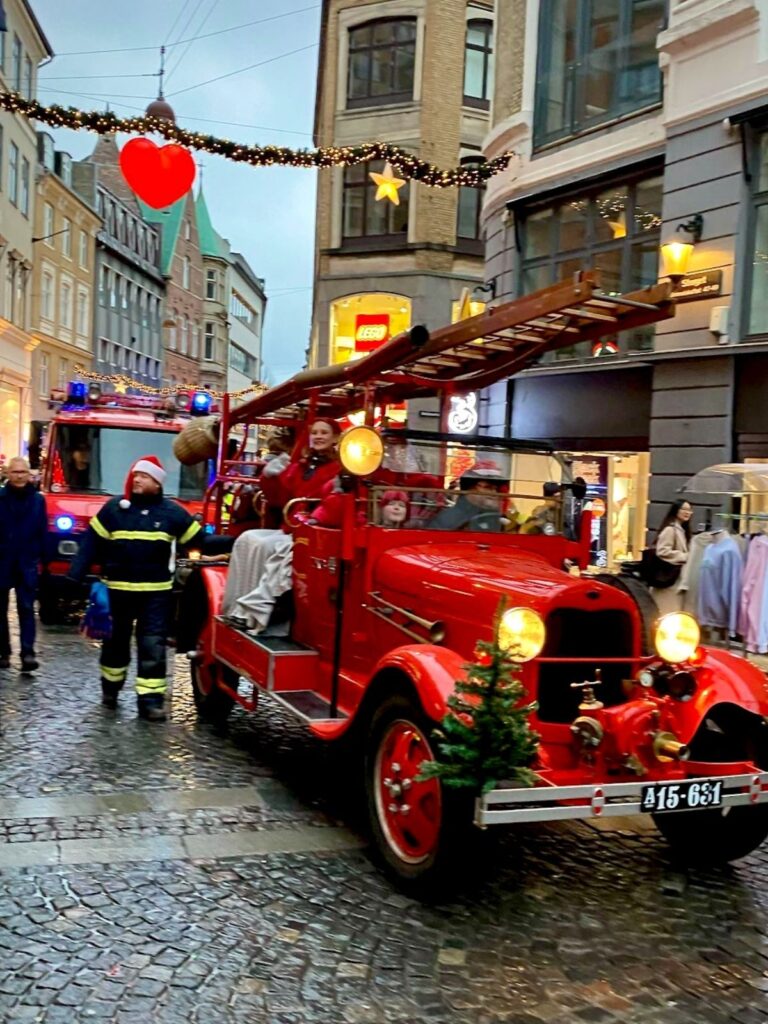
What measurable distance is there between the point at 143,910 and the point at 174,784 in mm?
1618

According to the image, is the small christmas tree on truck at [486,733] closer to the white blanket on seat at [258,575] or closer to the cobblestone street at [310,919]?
the cobblestone street at [310,919]

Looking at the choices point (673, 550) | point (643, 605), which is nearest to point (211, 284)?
point (673, 550)

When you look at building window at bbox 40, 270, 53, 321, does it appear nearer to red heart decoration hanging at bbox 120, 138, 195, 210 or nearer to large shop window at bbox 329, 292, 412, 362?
large shop window at bbox 329, 292, 412, 362

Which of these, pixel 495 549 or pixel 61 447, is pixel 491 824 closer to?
pixel 495 549

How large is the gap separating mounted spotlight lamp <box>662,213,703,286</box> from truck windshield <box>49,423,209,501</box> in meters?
6.16

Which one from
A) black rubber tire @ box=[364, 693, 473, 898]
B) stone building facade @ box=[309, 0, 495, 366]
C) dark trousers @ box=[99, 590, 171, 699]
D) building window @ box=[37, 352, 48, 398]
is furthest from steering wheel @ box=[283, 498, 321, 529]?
building window @ box=[37, 352, 48, 398]

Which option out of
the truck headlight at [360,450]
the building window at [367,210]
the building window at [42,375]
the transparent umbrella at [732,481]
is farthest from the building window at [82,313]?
the truck headlight at [360,450]

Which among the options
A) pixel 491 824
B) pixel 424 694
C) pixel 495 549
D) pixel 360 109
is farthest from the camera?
pixel 360 109

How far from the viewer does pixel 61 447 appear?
37.3ft

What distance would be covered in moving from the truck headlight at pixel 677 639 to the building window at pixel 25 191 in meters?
36.5

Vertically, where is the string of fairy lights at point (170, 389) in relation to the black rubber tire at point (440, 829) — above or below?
above

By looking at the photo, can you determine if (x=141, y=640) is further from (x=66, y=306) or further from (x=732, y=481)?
(x=66, y=306)

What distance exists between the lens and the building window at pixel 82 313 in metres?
47.5

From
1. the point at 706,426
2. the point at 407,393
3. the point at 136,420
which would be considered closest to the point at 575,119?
the point at 706,426
